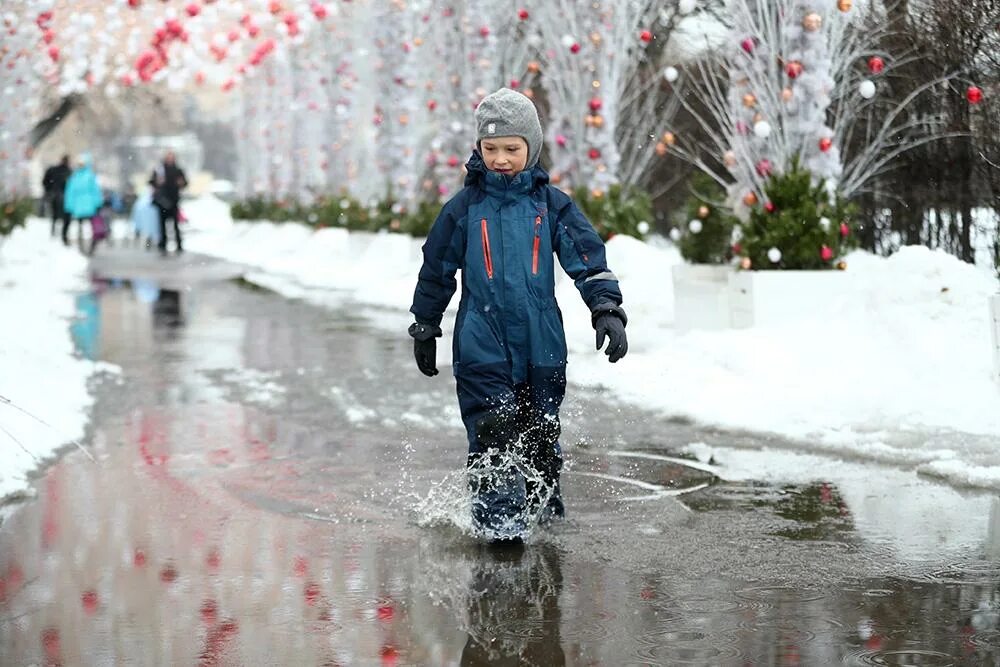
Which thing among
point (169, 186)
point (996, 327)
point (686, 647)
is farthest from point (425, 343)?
point (169, 186)

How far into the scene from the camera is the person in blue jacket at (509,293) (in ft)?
20.0

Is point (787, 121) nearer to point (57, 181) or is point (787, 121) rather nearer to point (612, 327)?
point (612, 327)

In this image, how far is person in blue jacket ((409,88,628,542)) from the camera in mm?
6094

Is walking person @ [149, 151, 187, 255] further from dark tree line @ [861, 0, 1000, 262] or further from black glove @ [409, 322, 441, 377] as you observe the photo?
black glove @ [409, 322, 441, 377]

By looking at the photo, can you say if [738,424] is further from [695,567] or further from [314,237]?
[314,237]

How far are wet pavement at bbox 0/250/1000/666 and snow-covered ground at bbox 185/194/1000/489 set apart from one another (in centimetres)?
35

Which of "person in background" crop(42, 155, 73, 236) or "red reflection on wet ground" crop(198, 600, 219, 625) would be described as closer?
"red reflection on wet ground" crop(198, 600, 219, 625)

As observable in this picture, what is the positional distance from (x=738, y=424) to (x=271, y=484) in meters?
2.75

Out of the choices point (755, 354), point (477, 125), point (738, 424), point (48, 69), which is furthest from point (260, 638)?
point (48, 69)

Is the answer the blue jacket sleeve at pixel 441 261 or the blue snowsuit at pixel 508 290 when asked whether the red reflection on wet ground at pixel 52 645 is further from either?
the blue jacket sleeve at pixel 441 261

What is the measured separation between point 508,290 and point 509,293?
0.04 ft

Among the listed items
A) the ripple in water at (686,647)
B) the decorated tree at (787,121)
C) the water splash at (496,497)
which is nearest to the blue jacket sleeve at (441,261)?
the water splash at (496,497)

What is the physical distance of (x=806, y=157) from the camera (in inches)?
506

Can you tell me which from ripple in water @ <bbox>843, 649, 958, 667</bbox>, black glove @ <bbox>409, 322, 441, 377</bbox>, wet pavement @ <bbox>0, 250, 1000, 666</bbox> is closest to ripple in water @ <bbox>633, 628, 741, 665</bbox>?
wet pavement @ <bbox>0, 250, 1000, 666</bbox>
